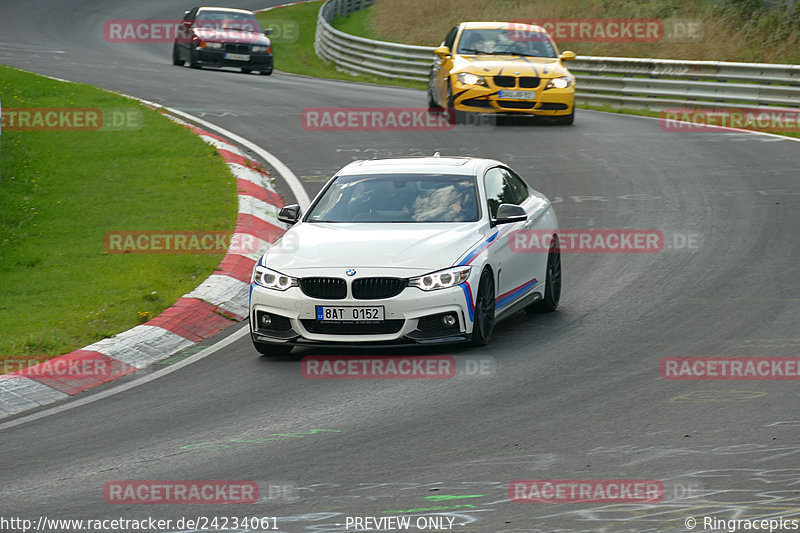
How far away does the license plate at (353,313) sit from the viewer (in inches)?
369

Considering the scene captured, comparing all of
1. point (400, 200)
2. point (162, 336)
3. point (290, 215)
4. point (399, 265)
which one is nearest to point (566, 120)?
point (400, 200)

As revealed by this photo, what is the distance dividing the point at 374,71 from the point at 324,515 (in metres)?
30.3

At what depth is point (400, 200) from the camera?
421 inches

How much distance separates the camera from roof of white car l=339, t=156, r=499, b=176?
11023 millimetres

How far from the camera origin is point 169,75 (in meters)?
28.9

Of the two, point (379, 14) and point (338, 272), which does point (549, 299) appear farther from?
point (379, 14)

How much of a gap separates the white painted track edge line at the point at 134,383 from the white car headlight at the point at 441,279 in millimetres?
1853

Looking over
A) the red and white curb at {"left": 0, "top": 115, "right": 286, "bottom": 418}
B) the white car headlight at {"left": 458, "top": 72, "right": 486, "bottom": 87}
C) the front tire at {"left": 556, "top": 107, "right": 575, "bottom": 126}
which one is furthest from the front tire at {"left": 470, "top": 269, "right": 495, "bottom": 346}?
the front tire at {"left": 556, "top": 107, "right": 575, "bottom": 126}

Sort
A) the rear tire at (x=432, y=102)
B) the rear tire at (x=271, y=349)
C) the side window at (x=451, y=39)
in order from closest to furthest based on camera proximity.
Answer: the rear tire at (x=271, y=349) → the side window at (x=451, y=39) → the rear tire at (x=432, y=102)

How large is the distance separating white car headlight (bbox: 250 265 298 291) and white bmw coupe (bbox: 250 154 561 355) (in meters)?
0.01

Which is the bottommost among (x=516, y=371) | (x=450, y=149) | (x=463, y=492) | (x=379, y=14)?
(x=379, y=14)

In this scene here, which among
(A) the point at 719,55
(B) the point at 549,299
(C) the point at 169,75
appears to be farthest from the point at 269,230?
(A) the point at 719,55

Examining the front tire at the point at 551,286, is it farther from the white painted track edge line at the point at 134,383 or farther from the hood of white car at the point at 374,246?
the white painted track edge line at the point at 134,383

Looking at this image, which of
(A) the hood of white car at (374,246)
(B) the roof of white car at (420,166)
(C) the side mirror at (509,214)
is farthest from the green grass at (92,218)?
(C) the side mirror at (509,214)
